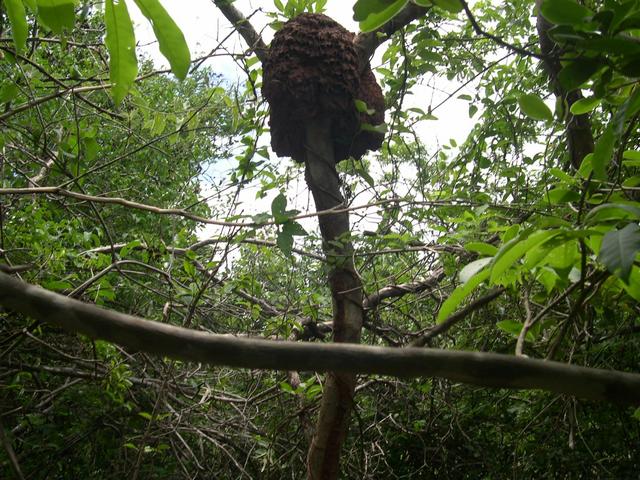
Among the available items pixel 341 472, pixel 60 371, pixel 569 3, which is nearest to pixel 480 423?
pixel 341 472

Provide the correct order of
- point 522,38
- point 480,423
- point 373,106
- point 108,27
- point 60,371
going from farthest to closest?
point 522,38, point 480,423, point 60,371, point 373,106, point 108,27

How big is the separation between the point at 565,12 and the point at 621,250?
0.34 metres

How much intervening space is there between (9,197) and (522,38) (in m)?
2.80

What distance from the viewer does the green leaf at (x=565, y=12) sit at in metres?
0.68

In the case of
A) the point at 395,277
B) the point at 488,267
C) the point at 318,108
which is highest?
the point at 318,108

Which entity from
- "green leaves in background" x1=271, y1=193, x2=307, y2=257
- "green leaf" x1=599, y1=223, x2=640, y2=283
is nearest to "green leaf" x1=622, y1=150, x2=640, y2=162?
"green leaf" x1=599, y1=223, x2=640, y2=283

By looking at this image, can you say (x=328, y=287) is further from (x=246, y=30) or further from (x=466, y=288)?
(x=466, y=288)

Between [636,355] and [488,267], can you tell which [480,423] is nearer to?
[636,355]

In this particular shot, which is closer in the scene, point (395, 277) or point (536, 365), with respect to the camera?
point (536, 365)

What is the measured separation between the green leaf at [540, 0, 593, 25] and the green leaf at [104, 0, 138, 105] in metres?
0.59

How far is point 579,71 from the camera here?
2.41 feet

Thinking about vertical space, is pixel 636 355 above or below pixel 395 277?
below

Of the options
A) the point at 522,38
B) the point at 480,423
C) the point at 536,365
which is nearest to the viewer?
the point at 536,365

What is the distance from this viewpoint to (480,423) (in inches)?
101
